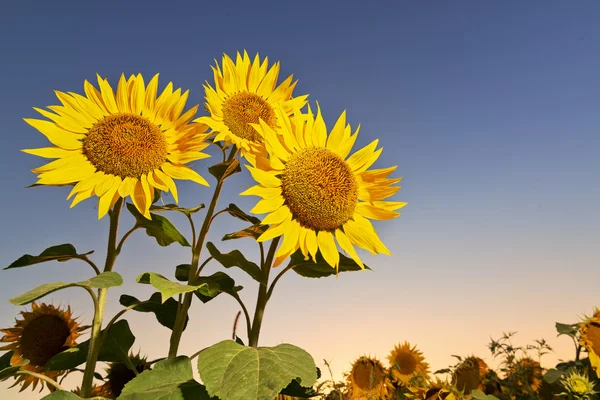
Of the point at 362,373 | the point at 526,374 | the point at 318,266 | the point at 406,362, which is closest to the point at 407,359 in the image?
the point at 406,362

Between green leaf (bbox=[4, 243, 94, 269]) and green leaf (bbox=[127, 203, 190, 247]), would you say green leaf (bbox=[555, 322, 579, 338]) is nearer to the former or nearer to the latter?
green leaf (bbox=[127, 203, 190, 247])

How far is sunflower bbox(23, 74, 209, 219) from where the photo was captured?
2400mm

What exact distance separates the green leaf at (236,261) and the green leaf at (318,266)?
0.17m

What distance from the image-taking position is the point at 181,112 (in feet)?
8.63

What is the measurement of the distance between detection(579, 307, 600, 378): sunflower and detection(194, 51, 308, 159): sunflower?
2.04 meters

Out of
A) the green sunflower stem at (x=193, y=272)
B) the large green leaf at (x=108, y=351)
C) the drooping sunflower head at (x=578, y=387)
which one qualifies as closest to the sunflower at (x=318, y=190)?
the green sunflower stem at (x=193, y=272)

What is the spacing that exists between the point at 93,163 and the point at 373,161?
1264 millimetres

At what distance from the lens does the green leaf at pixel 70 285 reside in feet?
6.87

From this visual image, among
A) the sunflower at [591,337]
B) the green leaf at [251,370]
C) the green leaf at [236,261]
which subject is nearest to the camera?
the green leaf at [251,370]

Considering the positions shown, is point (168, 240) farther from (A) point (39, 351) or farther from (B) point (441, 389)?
(B) point (441, 389)

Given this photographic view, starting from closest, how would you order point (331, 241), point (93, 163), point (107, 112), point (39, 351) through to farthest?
point (331, 241) → point (93, 163) → point (107, 112) → point (39, 351)

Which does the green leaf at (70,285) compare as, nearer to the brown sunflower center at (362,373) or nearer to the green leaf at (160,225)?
the green leaf at (160,225)

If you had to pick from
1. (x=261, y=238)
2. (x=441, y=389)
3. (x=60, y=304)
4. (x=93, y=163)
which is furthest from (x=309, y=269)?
(x=60, y=304)

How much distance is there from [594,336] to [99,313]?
2668 millimetres
